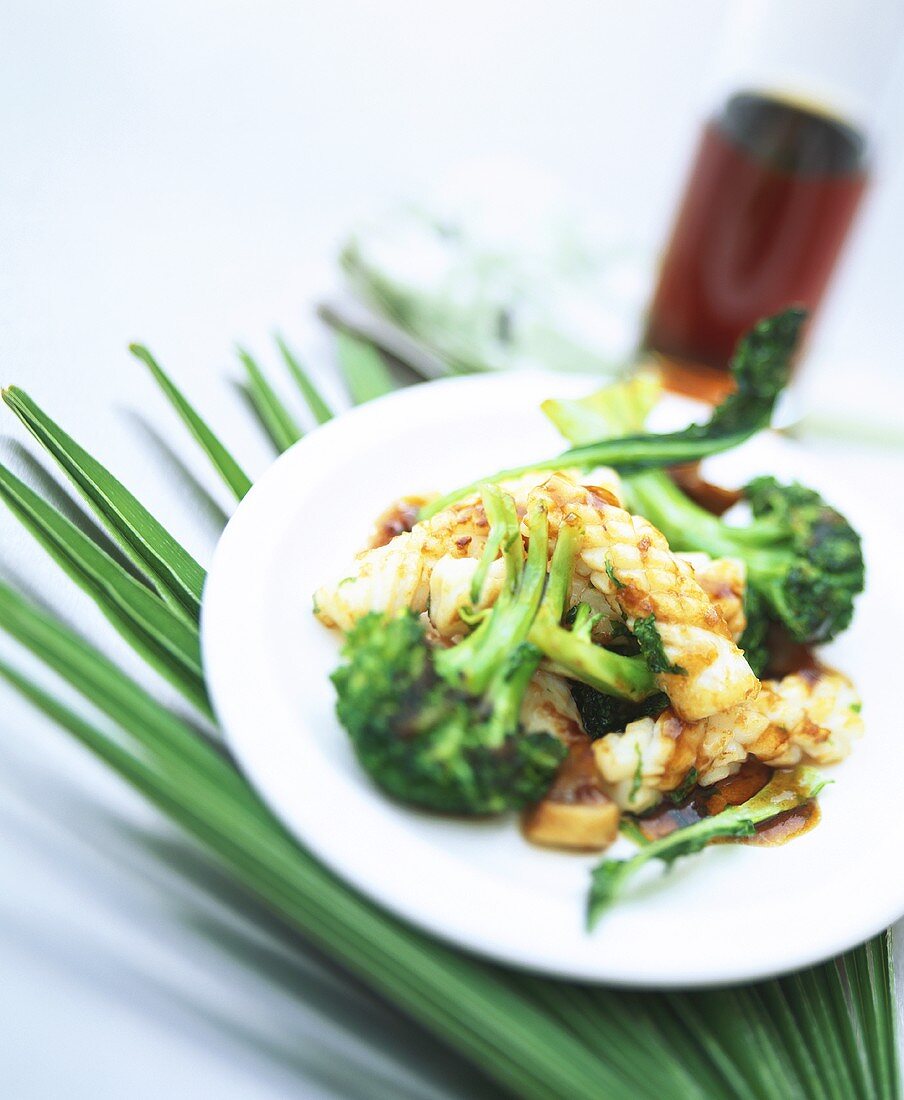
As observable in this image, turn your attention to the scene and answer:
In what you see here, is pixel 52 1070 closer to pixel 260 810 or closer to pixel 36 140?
pixel 260 810

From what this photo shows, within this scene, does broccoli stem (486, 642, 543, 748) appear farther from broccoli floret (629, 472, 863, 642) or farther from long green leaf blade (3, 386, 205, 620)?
broccoli floret (629, 472, 863, 642)

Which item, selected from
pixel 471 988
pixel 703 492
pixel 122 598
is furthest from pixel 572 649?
pixel 703 492

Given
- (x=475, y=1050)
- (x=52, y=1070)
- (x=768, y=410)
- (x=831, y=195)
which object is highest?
(x=831, y=195)

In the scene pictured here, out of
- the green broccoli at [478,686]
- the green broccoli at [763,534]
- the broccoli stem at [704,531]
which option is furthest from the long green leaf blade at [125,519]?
the broccoli stem at [704,531]

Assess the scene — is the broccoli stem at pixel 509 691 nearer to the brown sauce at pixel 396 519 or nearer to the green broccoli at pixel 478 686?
the green broccoli at pixel 478 686

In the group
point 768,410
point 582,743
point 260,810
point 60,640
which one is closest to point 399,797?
point 260,810

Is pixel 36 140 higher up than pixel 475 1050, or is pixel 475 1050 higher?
pixel 36 140
